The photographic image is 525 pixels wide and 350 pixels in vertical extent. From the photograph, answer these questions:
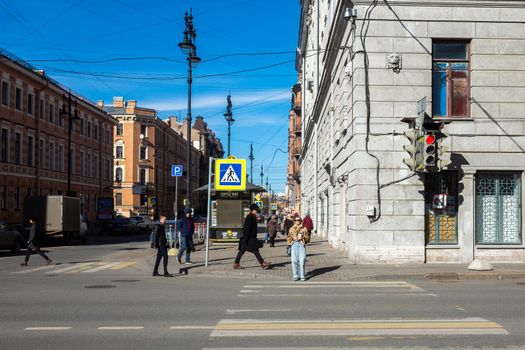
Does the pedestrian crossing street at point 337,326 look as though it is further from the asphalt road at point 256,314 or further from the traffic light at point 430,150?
the traffic light at point 430,150

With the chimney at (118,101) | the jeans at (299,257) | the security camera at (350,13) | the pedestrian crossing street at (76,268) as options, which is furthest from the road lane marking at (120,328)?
the chimney at (118,101)

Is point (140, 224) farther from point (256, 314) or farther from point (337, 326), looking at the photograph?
point (337, 326)

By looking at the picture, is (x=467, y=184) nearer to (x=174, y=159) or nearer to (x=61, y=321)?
(x=61, y=321)

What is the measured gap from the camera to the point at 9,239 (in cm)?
2669

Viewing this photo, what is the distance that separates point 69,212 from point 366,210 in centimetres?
2257

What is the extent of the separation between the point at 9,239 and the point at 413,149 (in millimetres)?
18056

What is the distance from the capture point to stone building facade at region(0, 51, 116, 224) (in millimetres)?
44281

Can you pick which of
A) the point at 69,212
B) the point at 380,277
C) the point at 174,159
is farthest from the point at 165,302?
the point at 174,159

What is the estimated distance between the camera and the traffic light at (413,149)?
17703 millimetres

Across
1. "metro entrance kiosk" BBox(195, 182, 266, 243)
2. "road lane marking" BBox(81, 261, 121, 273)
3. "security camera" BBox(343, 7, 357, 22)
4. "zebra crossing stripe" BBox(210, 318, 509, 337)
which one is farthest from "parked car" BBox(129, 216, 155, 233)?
"zebra crossing stripe" BBox(210, 318, 509, 337)

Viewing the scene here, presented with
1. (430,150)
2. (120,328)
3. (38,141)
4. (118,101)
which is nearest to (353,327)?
(120,328)

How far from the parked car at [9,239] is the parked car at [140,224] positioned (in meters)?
25.5

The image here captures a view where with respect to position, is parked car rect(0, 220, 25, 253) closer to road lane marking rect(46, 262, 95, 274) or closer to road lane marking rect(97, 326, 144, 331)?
road lane marking rect(46, 262, 95, 274)

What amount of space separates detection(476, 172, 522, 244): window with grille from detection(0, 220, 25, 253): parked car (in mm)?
19139
